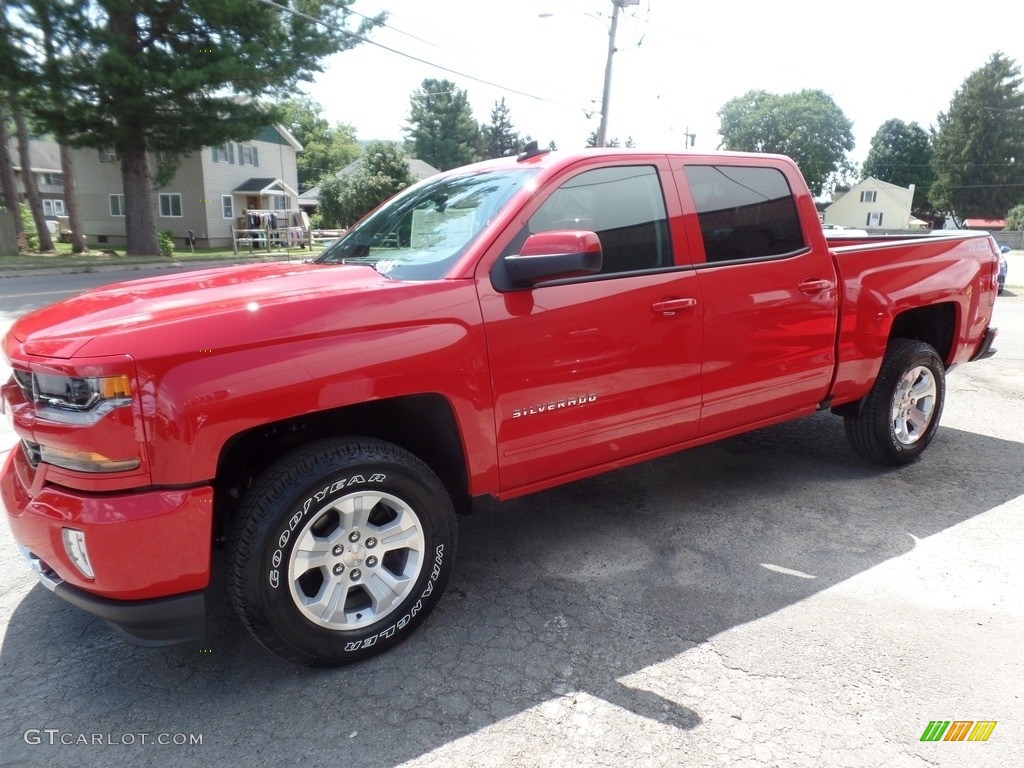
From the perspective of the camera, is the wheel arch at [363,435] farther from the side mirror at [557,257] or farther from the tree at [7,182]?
the tree at [7,182]

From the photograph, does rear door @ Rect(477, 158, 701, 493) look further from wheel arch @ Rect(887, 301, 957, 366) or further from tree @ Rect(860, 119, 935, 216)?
tree @ Rect(860, 119, 935, 216)

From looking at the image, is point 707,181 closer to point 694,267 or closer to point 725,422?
point 694,267

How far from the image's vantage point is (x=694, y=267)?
3.57 m

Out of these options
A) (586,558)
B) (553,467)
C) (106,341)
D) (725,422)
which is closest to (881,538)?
(725,422)

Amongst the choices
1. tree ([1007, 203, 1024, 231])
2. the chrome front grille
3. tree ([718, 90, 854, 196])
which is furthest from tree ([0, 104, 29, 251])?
tree ([718, 90, 854, 196])

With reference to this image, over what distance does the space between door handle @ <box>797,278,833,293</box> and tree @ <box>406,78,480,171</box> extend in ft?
263

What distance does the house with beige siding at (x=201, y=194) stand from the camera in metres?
38.8

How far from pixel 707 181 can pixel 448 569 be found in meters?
2.30

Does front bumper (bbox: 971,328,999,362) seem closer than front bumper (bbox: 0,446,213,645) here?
No

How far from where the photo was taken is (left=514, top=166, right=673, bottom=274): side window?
10.8 ft

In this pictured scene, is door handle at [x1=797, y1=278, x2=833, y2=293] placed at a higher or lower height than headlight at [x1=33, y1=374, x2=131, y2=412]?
higher

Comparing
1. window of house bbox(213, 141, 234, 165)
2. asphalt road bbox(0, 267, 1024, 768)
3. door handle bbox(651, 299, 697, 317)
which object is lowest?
asphalt road bbox(0, 267, 1024, 768)

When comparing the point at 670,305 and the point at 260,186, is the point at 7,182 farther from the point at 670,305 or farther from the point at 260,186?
the point at 670,305

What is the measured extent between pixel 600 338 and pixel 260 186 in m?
42.5
